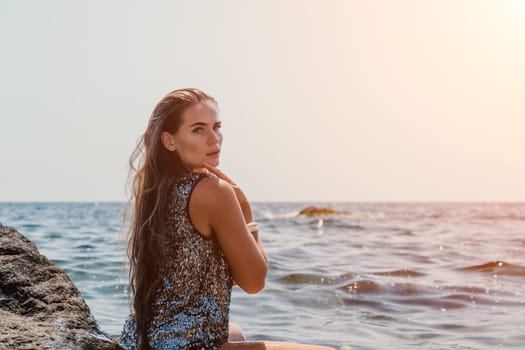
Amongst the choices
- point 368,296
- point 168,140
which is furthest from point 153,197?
point 368,296

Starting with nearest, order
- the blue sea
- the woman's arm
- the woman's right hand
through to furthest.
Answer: the woman's arm → the woman's right hand → the blue sea

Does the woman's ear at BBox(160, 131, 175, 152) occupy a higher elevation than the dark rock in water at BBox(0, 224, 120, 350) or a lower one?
Answer: higher

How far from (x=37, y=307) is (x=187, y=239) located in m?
0.99

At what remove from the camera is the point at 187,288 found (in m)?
3.89

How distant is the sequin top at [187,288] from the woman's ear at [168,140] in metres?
0.27

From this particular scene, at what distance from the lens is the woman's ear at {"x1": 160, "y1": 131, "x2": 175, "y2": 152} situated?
4109 mm

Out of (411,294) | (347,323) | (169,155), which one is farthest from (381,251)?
(169,155)

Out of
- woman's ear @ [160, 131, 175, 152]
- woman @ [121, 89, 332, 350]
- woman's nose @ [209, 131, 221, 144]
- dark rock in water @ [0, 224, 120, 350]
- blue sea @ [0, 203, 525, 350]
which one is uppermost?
woman's nose @ [209, 131, 221, 144]

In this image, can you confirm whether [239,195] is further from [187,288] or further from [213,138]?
[187,288]

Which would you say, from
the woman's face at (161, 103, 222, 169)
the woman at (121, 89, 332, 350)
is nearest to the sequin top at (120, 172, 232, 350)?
the woman at (121, 89, 332, 350)

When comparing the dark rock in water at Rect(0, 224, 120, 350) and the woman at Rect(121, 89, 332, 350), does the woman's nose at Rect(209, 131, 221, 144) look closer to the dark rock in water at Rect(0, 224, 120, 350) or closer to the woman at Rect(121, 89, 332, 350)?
the woman at Rect(121, 89, 332, 350)

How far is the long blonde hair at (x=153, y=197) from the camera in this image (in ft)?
13.1

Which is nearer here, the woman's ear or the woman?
the woman

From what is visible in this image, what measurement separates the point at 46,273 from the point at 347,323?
4596 millimetres
